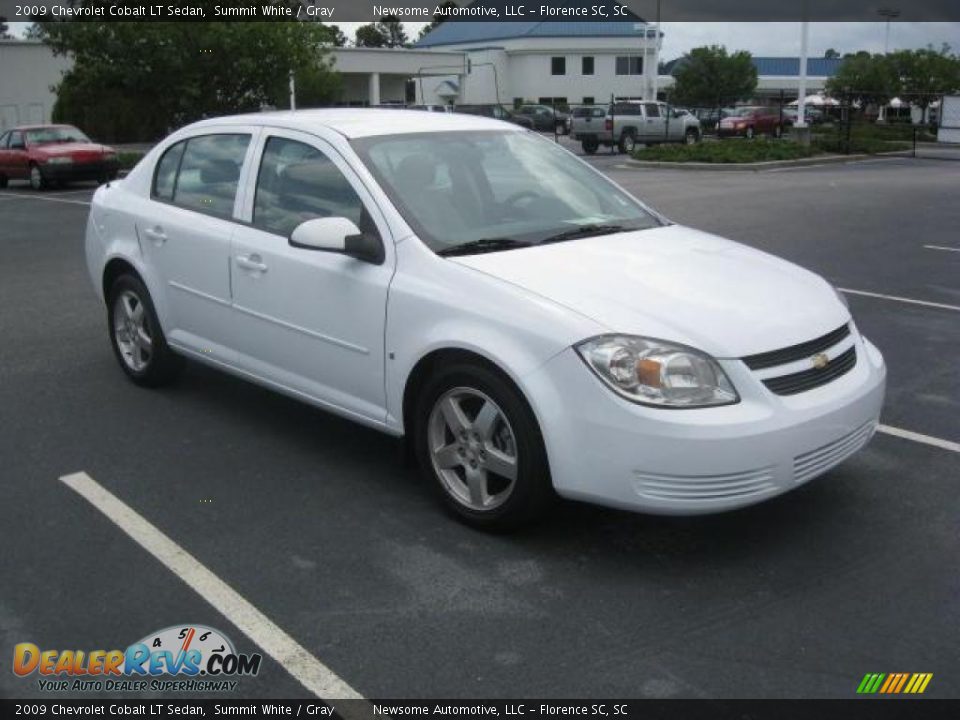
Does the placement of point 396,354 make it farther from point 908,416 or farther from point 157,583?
point 908,416

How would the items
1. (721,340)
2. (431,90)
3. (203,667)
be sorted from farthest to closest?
(431,90)
(721,340)
(203,667)

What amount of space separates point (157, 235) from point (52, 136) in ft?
66.5

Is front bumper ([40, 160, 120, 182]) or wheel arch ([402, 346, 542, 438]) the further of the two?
front bumper ([40, 160, 120, 182])

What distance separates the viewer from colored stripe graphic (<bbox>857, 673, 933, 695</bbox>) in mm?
3217

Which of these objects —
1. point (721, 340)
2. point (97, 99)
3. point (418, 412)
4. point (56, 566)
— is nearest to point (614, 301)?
point (721, 340)

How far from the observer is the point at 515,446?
4059 mm

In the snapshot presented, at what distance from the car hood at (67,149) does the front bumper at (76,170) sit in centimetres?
26

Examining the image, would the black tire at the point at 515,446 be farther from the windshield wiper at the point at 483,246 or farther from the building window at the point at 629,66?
the building window at the point at 629,66

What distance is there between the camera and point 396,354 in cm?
450

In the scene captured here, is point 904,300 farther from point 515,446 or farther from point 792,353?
point 515,446

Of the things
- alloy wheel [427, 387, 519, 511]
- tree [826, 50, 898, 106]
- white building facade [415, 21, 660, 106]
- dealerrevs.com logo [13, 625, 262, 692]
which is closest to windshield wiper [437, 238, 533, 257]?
alloy wheel [427, 387, 519, 511]

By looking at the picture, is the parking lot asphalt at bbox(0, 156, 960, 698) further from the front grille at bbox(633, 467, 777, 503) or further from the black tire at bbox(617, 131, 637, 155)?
the black tire at bbox(617, 131, 637, 155)

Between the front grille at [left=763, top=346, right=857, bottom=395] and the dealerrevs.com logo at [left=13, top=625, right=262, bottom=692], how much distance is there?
211cm

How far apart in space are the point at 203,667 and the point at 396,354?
1594 mm
